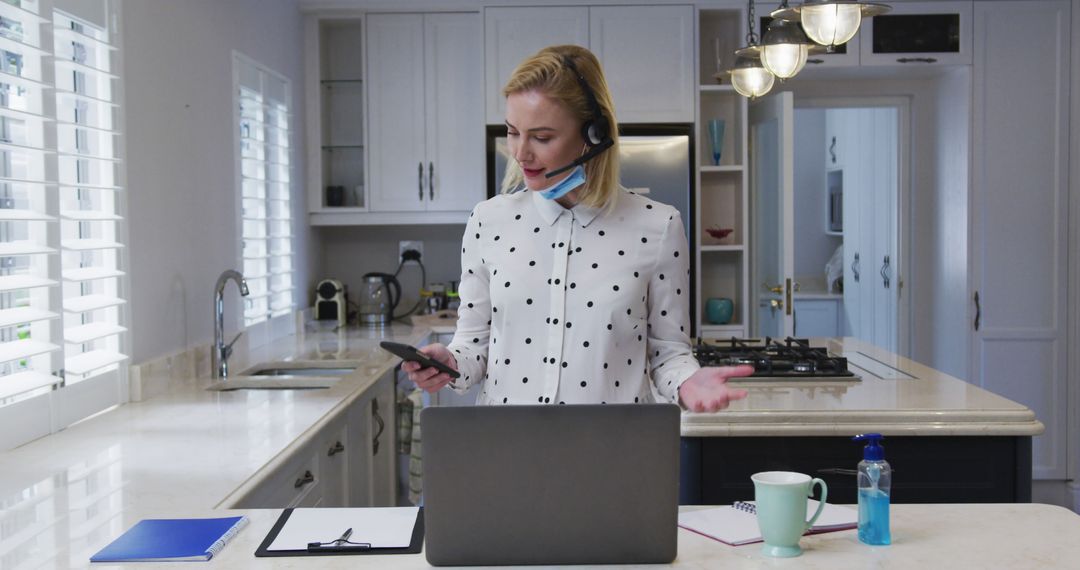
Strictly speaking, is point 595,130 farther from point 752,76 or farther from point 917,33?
point 917,33

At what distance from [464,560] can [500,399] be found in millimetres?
510

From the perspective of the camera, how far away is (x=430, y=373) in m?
1.57

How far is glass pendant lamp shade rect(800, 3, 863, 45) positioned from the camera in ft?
8.53

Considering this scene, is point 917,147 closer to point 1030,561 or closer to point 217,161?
point 217,161

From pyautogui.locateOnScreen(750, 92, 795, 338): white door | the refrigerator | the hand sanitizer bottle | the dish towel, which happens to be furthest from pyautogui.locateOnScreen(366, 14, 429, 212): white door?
the hand sanitizer bottle

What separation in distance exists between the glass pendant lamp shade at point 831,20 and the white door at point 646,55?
2234mm

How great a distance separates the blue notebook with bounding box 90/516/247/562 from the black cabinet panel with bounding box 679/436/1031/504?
1.30 metres

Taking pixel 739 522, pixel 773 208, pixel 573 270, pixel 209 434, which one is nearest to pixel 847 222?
pixel 773 208

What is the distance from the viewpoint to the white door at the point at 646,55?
192 inches

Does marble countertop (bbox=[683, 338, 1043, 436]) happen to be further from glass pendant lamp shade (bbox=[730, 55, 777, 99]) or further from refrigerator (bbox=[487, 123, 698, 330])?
refrigerator (bbox=[487, 123, 698, 330])

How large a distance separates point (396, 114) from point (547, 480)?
3.94 meters

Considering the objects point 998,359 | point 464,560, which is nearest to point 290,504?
point 464,560

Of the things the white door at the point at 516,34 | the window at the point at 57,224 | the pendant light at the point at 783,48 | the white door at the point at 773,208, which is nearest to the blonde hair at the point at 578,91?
the window at the point at 57,224

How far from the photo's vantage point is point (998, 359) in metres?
5.02
